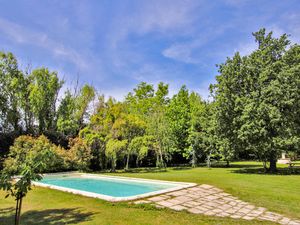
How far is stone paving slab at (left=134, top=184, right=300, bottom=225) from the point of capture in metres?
5.83

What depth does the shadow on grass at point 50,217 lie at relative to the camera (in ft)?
17.1

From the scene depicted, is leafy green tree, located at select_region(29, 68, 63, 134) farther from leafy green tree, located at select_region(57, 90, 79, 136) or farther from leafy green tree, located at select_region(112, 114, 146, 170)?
leafy green tree, located at select_region(112, 114, 146, 170)

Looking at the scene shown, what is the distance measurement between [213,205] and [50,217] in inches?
185

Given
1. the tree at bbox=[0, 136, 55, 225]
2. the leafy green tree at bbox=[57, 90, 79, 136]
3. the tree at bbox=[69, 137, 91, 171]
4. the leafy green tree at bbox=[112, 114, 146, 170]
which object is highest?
the leafy green tree at bbox=[57, 90, 79, 136]

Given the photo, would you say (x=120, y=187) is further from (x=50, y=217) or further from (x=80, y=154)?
(x=80, y=154)

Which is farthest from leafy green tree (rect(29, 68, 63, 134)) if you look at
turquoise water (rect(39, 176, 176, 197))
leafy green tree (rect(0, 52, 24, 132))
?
turquoise water (rect(39, 176, 176, 197))

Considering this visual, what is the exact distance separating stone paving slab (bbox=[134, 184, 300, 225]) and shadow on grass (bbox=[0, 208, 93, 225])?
1848 millimetres

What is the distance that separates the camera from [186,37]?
47.4ft

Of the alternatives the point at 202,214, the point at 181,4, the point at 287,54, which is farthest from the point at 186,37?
the point at 202,214

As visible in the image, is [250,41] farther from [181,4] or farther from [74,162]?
[74,162]

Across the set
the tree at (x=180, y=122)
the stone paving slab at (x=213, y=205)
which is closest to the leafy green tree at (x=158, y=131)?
the tree at (x=180, y=122)

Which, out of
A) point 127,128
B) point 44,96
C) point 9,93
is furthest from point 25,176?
point 9,93

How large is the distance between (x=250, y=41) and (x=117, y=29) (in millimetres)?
11800

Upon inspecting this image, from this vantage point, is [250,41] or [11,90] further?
[11,90]
